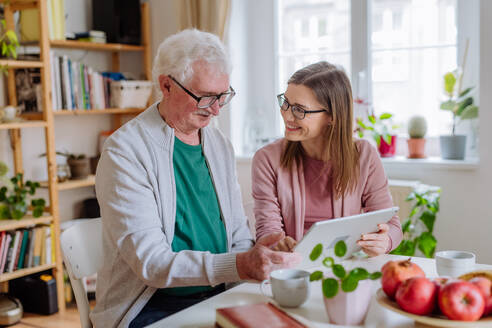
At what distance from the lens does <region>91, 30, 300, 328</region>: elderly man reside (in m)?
1.43

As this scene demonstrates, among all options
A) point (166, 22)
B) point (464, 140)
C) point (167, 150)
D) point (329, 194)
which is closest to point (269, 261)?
point (167, 150)

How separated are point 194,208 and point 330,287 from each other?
0.71 meters

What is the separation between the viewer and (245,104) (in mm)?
3688

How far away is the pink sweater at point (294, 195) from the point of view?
6.23 feet

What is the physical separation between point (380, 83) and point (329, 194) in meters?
1.57

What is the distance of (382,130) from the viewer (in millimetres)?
→ 3131

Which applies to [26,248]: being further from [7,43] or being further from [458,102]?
[458,102]

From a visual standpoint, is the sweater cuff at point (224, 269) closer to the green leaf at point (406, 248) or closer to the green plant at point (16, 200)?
the green leaf at point (406, 248)

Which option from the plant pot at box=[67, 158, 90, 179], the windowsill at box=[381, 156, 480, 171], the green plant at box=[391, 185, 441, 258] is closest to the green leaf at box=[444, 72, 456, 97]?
the windowsill at box=[381, 156, 480, 171]

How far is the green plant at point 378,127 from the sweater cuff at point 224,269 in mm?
1718

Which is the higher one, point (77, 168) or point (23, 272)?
point (77, 168)

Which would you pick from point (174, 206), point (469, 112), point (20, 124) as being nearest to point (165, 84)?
point (174, 206)

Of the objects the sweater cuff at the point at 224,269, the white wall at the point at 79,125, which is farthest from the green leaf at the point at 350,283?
the white wall at the point at 79,125

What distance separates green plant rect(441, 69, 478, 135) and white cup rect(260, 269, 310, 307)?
2025 millimetres
